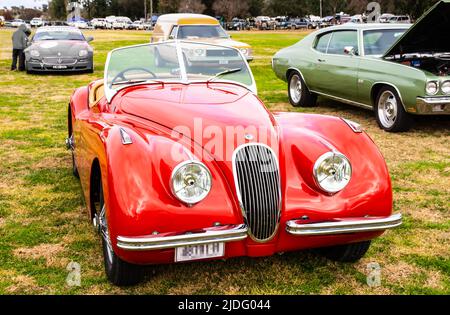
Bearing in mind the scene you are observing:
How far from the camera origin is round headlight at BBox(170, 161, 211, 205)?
10.4 ft

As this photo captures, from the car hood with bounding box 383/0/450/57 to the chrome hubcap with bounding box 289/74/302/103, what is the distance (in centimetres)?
258

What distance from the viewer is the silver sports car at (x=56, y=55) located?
49.6 ft

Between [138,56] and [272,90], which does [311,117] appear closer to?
[138,56]

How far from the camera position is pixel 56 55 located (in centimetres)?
1520

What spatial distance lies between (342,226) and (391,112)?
209 inches

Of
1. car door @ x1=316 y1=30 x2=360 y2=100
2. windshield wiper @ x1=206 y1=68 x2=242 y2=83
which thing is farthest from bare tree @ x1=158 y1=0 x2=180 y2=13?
windshield wiper @ x1=206 y1=68 x2=242 y2=83

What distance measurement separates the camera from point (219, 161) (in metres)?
3.44

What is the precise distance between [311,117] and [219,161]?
119cm

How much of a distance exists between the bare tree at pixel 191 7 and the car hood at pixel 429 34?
6798cm

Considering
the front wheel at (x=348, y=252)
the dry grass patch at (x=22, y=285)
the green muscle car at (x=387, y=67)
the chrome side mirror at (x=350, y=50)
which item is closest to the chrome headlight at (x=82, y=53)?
the green muscle car at (x=387, y=67)

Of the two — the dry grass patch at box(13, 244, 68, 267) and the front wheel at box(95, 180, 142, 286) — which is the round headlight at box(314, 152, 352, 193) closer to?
the front wheel at box(95, 180, 142, 286)

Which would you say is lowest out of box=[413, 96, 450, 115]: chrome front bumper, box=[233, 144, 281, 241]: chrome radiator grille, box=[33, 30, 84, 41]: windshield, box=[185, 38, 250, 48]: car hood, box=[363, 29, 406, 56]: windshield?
box=[233, 144, 281, 241]: chrome radiator grille

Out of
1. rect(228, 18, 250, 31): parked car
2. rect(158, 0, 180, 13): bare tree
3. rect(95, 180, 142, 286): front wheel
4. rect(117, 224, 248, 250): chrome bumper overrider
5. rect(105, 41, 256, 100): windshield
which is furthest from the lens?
rect(158, 0, 180, 13): bare tree

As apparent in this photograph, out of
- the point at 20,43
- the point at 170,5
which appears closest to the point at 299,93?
the point at 20,43
